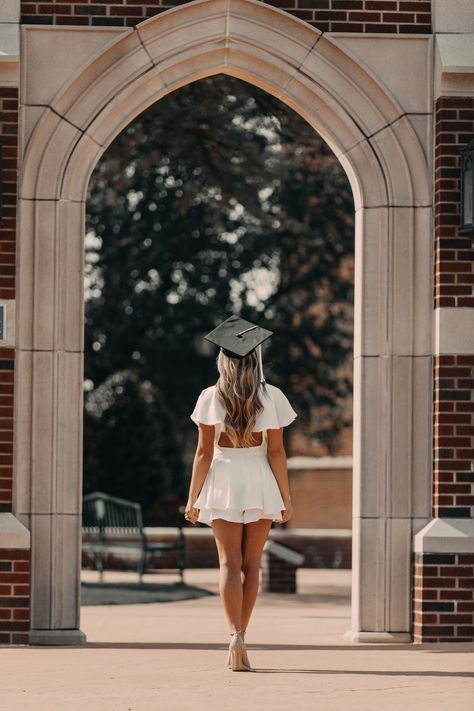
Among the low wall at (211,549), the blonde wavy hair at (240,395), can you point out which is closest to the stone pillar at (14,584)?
the blonde wavy hair at (240,395)

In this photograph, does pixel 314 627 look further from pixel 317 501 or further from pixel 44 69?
pixel 317 501

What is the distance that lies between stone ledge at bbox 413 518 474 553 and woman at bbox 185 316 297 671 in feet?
5.70

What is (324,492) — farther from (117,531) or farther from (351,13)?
(351,13)

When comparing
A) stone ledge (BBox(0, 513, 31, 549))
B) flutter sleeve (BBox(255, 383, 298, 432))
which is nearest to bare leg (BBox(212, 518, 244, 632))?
flutter sleeve (BBox(255, 383, 298, 432))

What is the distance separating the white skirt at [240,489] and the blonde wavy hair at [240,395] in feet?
0.36

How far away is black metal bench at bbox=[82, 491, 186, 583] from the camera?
18.5 metres

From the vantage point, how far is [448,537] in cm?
1031

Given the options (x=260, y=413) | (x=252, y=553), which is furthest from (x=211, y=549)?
(x=260, y=413)

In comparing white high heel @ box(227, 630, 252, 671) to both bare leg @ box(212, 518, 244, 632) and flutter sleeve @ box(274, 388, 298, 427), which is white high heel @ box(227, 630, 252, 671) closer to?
bare leg @ box(212, 518, 244, 632)

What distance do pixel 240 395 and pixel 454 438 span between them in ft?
7.31

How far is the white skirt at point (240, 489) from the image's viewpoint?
874 cm

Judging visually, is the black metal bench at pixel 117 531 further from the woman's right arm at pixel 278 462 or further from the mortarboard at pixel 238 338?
the mortarboard at pixel 238 338
